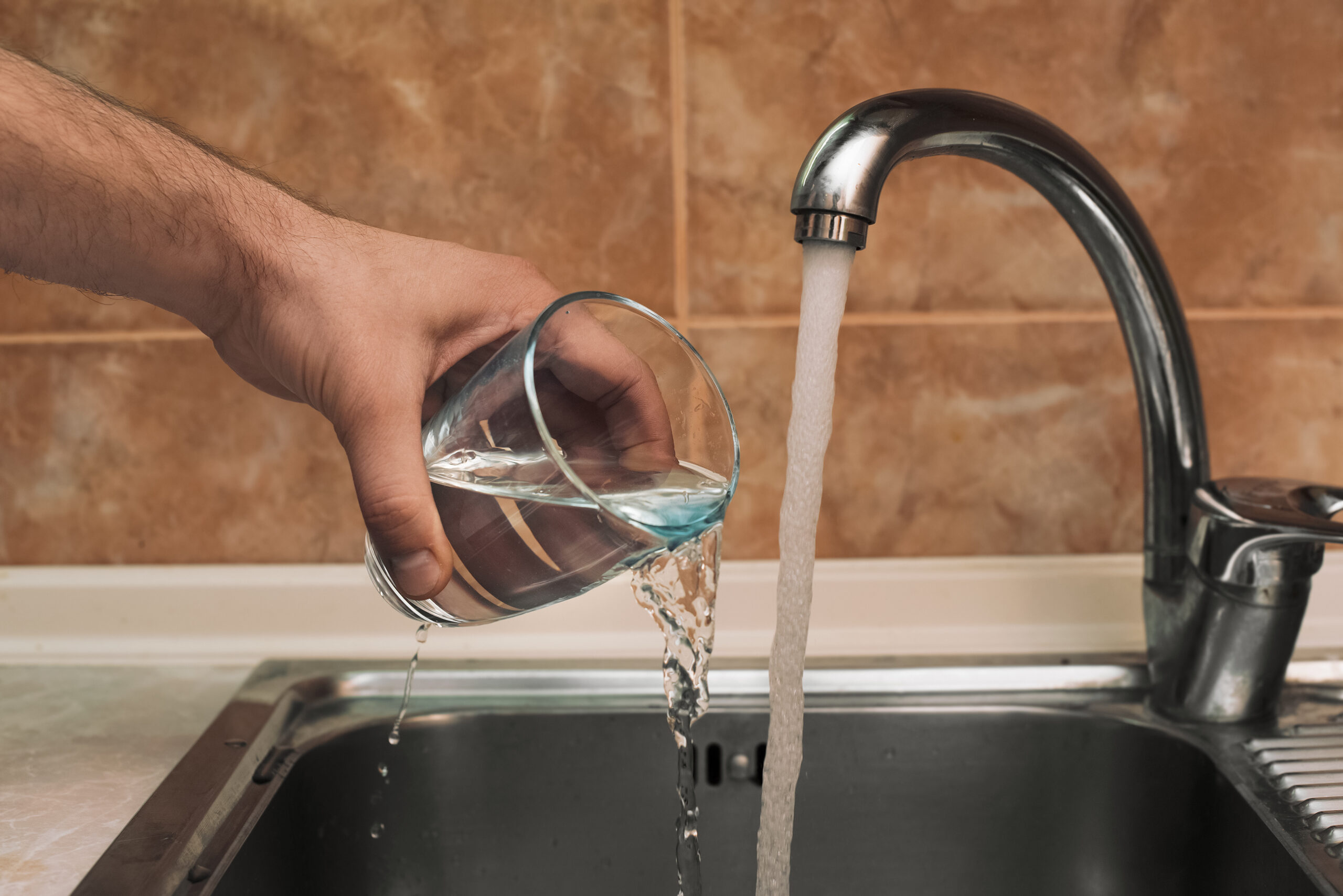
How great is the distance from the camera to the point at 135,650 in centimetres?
75

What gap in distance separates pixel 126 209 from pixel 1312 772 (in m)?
0.67

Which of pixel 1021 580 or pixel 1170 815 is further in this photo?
pixel 1021 580

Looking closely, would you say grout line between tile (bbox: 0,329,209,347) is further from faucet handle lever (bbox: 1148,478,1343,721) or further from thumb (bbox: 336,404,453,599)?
faucet handle lever (bbox: 1148,478,1343,721)

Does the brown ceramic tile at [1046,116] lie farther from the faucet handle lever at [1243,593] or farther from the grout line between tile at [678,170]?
the faucet handle lever at [1243,593]

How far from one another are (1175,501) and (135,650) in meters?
0.71

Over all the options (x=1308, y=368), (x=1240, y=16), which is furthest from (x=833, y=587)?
(x=1240, y=16)

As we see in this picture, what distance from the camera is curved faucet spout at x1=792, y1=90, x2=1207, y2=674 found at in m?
0.43

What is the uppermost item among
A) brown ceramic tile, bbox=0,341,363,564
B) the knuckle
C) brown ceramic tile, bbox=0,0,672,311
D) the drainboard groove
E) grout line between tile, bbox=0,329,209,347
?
brown ceramic tile, bbox=0,0,672,311

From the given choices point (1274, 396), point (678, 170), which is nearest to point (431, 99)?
point (678, 170)

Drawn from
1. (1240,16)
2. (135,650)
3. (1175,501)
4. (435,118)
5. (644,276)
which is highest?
(1240,16)

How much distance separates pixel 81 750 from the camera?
1.98 ft

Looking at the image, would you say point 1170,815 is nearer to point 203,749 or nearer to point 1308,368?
point 1308,368

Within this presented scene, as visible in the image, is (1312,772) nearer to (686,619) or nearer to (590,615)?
(686,619)

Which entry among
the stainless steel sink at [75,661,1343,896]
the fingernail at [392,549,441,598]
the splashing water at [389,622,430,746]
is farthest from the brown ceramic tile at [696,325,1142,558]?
the fingernail at [392,549,441,598]
